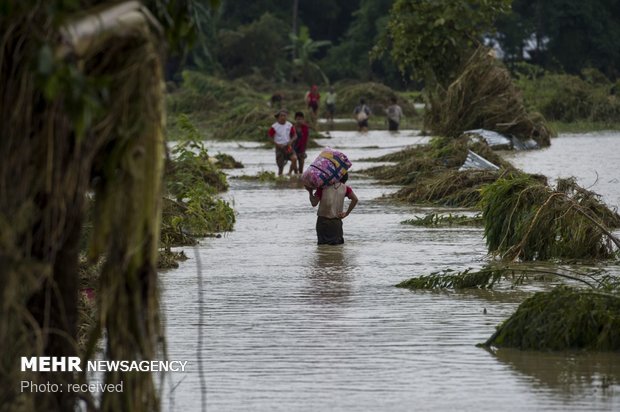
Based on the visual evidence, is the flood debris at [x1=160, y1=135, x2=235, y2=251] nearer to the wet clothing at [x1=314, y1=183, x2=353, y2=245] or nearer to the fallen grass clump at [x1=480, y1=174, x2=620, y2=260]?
the wet clothing at [x1=314, y1=183, x2=353, y2=245]

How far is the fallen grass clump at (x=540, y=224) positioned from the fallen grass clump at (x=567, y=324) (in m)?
4.05

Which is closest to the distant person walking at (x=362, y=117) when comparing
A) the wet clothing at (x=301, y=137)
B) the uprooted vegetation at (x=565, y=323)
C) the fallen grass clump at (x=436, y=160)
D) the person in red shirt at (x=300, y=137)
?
the person in red shirt at (x=300, y=137)

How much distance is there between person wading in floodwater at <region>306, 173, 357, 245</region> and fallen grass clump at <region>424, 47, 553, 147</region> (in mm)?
17791

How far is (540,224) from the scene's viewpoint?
552 inches

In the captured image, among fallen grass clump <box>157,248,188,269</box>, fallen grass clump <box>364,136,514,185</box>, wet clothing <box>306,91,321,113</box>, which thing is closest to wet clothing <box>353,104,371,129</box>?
wet clothing <box>306,91,321,113</box>

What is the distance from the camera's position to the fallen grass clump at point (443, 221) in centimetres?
1842

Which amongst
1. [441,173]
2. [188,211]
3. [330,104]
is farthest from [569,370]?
[330,104]

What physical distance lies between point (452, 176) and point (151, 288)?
55.0 feet

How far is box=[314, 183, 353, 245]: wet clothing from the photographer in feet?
52.5

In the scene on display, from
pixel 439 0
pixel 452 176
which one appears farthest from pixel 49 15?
pixel 439 0

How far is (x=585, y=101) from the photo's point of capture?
50750 mm

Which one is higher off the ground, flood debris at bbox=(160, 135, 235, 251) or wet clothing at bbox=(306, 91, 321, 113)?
wet clothing at bbox=(306, 91, 321, 113)

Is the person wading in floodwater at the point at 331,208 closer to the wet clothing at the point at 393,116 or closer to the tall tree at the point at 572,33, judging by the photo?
the wet clothing at the point at 393,116

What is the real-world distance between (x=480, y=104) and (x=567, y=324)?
1004 inches
